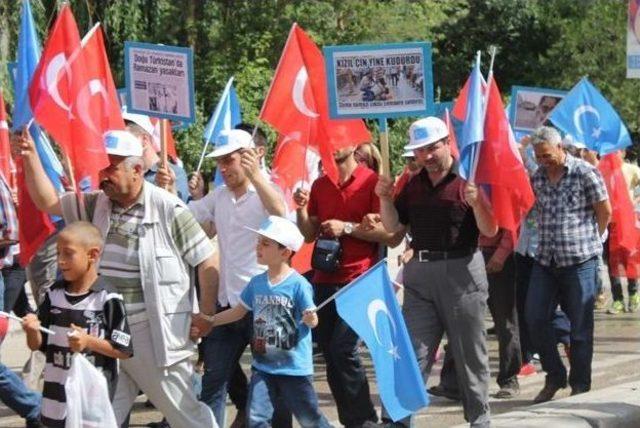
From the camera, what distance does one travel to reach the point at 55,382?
648cm

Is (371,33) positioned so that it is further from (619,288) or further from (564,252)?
(564,252)

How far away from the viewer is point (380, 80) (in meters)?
8.70

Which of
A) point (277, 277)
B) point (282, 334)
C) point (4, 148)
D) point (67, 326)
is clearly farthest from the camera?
point (4, 148)

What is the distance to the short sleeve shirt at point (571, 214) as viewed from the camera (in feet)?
32.4

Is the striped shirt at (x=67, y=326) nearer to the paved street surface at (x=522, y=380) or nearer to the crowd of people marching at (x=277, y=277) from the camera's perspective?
the crowd of people marching at (x=277, y=277)

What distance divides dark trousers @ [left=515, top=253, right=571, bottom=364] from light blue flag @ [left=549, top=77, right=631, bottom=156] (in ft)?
5.62

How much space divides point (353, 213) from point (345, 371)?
0.93 metres

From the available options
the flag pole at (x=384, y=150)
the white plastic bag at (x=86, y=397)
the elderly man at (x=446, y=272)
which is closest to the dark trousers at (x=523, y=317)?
the elderly man at (x=446, y=272)

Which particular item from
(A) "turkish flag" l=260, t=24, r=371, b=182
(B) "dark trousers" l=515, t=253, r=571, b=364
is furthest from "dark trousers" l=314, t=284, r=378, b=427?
(B) "dark trousers" l=515, t=253, r=571, b=364

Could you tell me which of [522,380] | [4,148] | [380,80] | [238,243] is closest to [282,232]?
[238,243]

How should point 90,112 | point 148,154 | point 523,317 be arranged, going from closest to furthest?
point 90,112 < point 148,154 < point 523,317

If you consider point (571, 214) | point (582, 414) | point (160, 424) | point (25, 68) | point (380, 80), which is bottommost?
point (160, 424)

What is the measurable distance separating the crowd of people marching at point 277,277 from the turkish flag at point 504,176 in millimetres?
394

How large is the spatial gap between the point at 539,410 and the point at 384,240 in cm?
128
